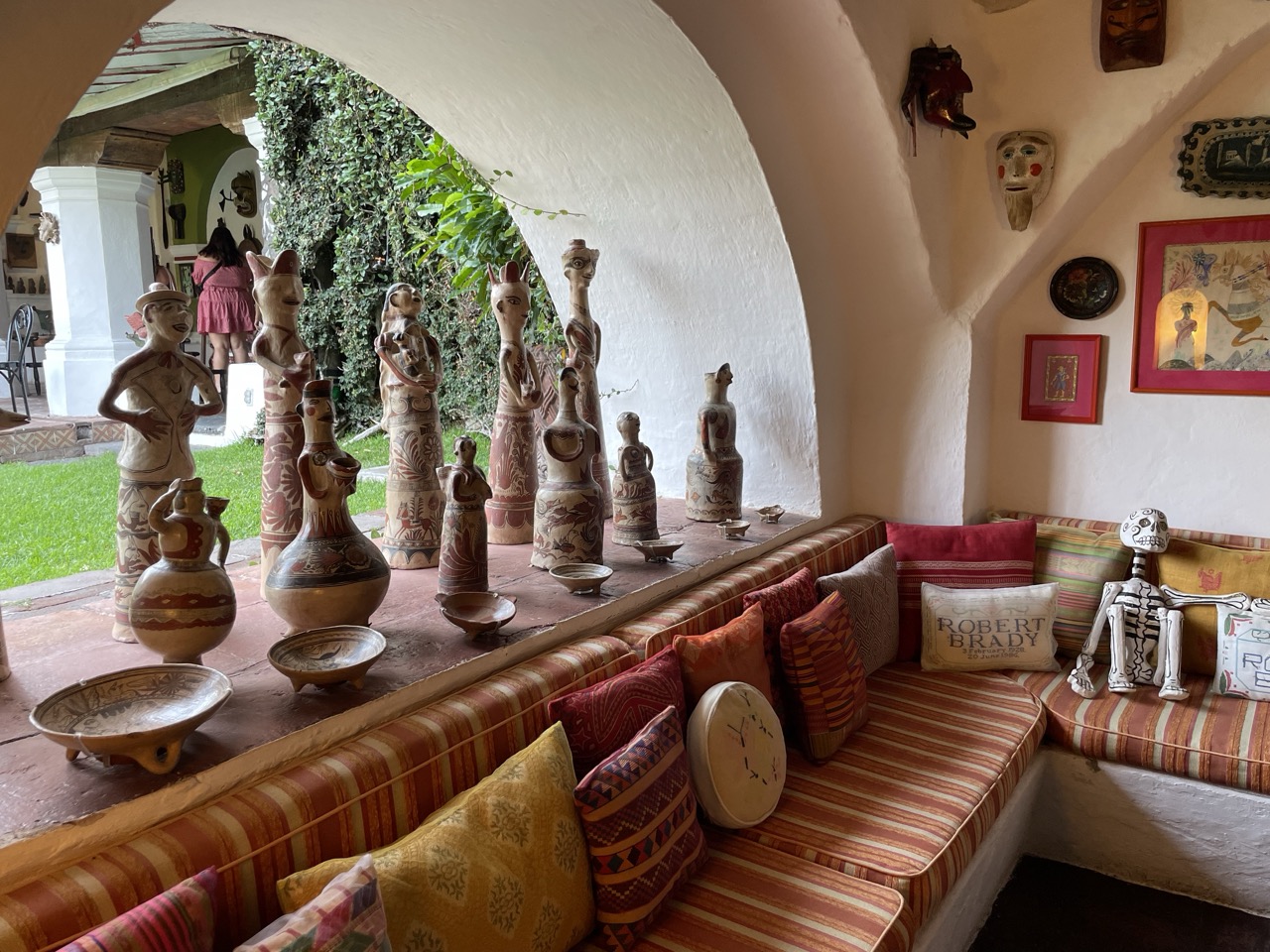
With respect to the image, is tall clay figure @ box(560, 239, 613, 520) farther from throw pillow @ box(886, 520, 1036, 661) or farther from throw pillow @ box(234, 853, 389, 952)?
throw pillow @ box(234, 853, 389, 952)

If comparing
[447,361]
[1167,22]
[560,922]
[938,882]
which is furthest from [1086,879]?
[447,361]

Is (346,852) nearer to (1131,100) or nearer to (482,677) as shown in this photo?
(482,677)

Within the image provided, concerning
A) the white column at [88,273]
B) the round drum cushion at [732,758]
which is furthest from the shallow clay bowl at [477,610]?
the white column at [88,273]

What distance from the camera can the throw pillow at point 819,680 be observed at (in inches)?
87.1

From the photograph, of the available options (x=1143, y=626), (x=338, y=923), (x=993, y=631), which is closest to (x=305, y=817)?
(x=338, y=923)

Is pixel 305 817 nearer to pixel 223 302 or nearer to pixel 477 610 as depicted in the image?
pixel 477 610

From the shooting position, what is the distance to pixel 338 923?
109cm

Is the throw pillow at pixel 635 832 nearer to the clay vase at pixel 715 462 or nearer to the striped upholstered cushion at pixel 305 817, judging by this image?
the striped upholstered cushion at pixel 305 817

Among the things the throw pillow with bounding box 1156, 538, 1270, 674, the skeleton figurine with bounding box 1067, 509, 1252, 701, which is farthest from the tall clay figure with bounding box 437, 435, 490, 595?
the throw pillow with bounding box 1156, 538, 1270, 674

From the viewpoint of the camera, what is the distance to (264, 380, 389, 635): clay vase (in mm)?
1593

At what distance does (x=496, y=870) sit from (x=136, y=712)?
1.84 feet

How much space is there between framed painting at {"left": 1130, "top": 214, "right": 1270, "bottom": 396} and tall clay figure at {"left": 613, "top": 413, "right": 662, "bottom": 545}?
1.73 m

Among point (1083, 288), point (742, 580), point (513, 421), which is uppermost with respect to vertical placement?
point (1083, 288)

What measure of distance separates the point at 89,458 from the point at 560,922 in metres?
4.71
